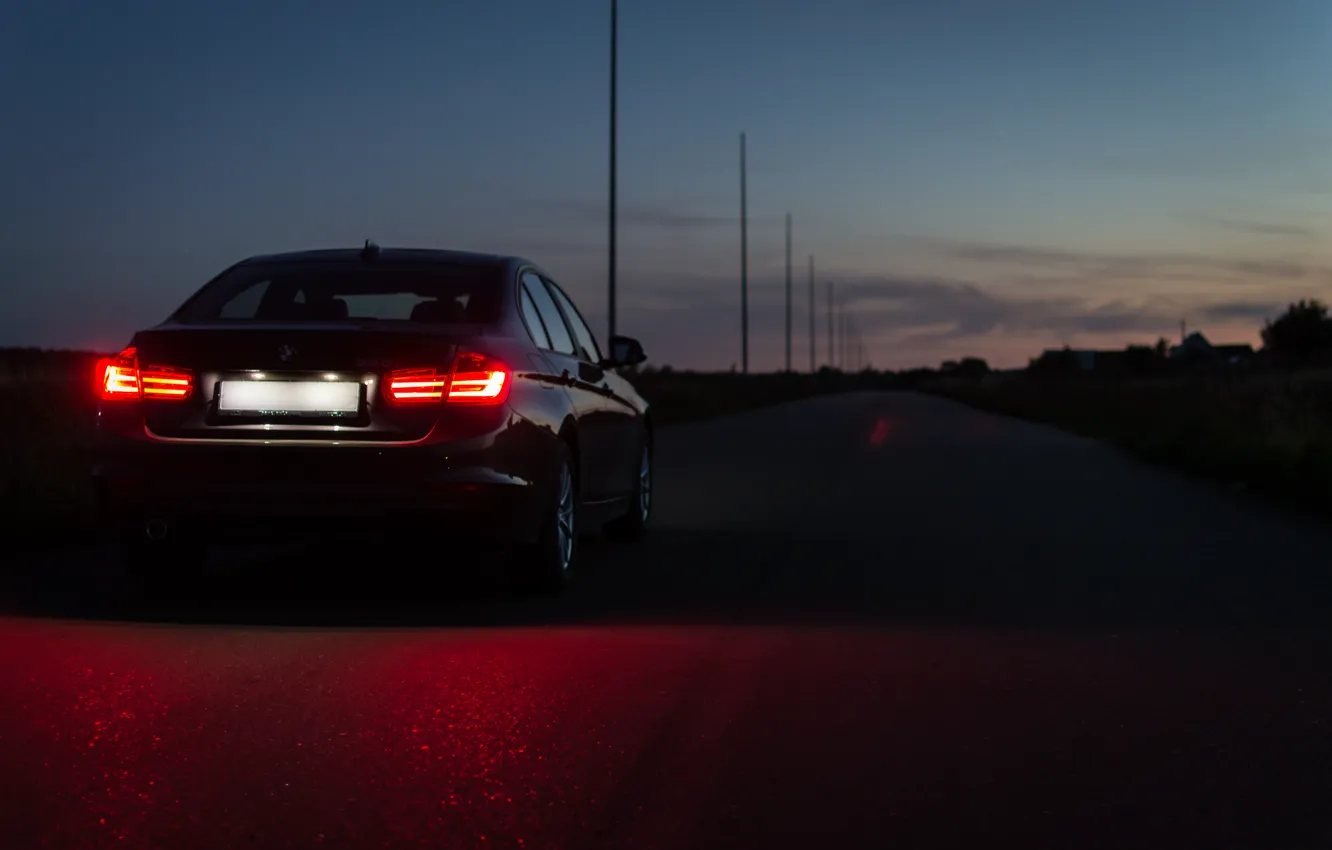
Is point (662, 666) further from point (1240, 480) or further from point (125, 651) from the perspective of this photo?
point (1240, 480)

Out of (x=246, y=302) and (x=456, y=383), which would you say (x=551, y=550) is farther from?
(x=246, y=302)

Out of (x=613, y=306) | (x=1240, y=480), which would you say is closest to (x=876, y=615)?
(x=1240, y=480)

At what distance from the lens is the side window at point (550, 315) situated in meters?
8.84

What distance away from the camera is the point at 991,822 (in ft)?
14.2

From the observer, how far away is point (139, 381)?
7477 mm

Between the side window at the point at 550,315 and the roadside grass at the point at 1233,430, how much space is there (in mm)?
6997

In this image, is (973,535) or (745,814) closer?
(745,814)

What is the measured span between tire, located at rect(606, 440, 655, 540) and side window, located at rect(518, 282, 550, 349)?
2.32 meters

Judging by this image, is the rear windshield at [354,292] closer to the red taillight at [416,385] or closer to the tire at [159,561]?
the red taillight at [416,385]

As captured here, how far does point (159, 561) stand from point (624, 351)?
10.5 feet

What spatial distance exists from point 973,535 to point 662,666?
5404mm

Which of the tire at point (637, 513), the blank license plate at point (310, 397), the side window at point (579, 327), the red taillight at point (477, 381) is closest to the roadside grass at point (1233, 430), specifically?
the tire at point (637, 513)

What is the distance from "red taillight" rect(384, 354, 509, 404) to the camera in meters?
7.32

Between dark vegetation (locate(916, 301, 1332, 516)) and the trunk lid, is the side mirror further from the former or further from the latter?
dark vegetation (locate(916, 301, 1332, 516))
